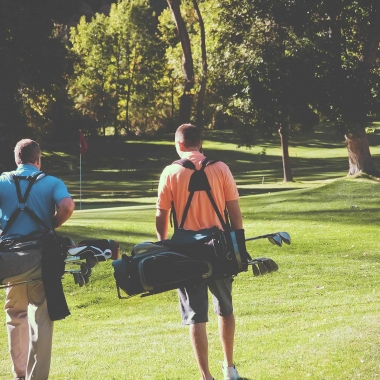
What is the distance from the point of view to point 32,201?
6.13 metres

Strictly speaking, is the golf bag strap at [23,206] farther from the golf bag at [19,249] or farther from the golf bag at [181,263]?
the golf bag at [181,263]

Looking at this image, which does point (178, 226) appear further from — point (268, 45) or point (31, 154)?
point (268, 45)

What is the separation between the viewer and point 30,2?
85.0ft

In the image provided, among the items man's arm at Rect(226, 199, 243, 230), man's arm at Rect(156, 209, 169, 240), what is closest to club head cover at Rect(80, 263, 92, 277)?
man's arm at Rect(156, 209, 169, 240)

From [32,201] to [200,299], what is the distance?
1.48m

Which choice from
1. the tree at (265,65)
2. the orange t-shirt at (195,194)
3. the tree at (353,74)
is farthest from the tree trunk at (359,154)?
the orange t-shirt at (195,194)

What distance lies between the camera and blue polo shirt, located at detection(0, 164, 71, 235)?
610cm

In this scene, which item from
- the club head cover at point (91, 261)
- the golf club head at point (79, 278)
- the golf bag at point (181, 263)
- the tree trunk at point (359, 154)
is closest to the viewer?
the golf bag at point (181, 263)

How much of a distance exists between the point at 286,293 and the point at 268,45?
21.5 m

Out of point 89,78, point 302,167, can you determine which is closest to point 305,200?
point 302,167

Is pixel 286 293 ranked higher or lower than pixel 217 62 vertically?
lower

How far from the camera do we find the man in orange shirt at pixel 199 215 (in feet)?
19.4

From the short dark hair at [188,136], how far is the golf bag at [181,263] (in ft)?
2.67

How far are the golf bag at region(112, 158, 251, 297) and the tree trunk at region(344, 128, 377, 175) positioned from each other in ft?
Answer: 84.2
